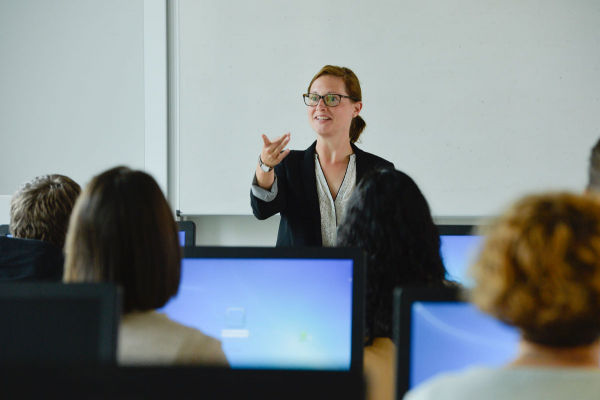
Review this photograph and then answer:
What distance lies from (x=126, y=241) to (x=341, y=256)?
419 millimetres

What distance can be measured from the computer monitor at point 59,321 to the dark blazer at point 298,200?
1433 mm

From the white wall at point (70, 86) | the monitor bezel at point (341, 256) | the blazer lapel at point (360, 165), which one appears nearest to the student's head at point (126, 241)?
the monitor bezel at point (341, 256)

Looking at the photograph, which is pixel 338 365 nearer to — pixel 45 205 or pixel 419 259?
pixel 419 259

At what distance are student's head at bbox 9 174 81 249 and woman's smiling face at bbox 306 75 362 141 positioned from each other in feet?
3.64

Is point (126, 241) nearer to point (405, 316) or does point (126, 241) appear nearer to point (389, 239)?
point (405, 316)

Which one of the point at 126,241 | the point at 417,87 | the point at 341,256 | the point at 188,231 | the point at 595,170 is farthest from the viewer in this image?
the point at 417,87

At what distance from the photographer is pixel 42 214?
1.62 m

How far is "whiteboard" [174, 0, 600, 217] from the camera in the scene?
3.61 metres

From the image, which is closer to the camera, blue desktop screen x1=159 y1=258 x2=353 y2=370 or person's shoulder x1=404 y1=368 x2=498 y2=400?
person's shoulder x1=404 y1=368 x2=498 y2=400

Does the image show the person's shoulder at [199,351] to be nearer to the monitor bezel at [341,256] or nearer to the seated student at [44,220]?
the monitor bezel at [341,256]

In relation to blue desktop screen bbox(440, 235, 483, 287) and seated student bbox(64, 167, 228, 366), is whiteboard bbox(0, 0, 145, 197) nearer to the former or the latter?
blue desktop screen bbox(440, 235, 483, 287)

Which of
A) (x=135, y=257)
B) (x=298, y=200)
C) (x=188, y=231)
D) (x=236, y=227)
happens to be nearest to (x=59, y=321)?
(x=135, y=257)

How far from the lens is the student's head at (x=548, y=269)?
2.01 ft

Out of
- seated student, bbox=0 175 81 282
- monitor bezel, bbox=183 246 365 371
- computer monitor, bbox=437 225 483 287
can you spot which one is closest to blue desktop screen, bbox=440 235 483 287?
computer monitor, bbox=437 225 483 287
